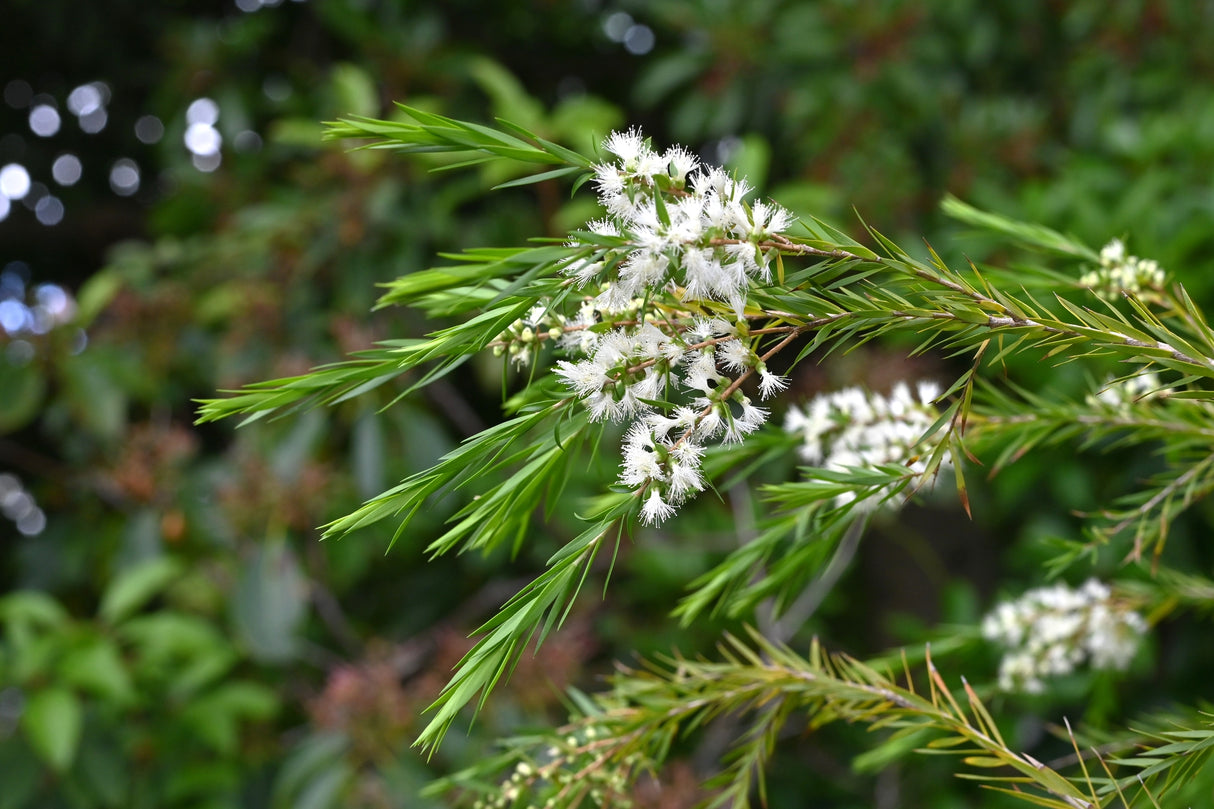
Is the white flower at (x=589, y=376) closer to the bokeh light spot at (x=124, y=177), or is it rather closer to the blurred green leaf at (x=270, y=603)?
the blurred green leaf at (x=270, y=603)

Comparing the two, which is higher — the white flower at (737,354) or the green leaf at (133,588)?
the white flower at (737,354)

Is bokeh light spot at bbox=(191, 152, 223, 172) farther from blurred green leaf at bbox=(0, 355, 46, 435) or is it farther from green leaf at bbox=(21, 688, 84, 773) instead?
green leaf at bbox=(21, 688, 84, 773)

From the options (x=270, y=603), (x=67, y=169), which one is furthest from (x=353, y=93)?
(x=67, y=169)

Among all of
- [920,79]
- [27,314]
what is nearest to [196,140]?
[27,314]

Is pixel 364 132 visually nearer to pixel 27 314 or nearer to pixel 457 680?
pixel 457 680

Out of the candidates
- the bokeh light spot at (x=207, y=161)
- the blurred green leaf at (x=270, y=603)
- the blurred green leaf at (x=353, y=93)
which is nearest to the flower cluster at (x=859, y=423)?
the blurred green leaf at (x=270, y=603)

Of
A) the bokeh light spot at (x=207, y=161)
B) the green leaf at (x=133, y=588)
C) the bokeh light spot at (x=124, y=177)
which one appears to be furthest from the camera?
the bokeh light spot at (x=124, y=177)

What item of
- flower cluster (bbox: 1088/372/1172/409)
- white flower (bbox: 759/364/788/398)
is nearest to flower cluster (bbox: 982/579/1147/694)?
flower cluster (bbox: 1088/372/1172/409)

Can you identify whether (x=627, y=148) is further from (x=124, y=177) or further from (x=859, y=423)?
(x=124, y=177)
